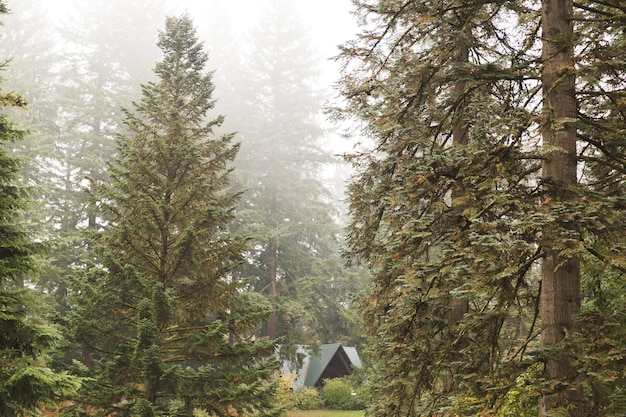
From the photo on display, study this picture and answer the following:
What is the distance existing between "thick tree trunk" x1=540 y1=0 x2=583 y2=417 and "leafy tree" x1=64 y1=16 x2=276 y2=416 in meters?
5.88

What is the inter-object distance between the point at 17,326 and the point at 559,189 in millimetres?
7376

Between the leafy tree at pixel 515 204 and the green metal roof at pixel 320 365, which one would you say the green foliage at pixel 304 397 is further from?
the leafy tree at pixel 515 204

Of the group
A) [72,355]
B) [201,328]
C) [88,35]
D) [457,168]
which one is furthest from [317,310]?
[457,168]

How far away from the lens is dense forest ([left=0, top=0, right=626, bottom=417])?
221 inches

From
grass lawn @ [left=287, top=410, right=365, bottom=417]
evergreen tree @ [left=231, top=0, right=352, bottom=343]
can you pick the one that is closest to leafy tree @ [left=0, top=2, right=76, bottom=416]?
evergreen tree @ [left=231, top=0, right=352, bottom=343]

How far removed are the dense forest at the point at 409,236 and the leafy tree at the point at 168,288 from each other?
0.16ft

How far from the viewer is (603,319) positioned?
5348mm

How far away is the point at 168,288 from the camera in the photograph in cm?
1024

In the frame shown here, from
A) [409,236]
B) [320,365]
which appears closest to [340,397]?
[320,365]

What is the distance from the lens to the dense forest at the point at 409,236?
5.62 m

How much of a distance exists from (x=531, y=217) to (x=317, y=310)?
83.2 ft

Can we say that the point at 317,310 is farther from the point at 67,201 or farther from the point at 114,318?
the point at 114,318

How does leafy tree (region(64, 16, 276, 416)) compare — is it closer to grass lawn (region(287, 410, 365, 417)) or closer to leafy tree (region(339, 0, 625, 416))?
leafy tree (region(339, 0, 625, 416))

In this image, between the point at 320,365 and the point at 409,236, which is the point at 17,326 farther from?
the point at 320,365
